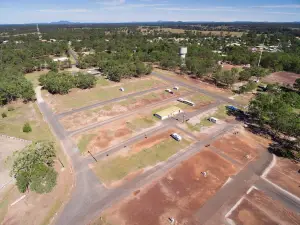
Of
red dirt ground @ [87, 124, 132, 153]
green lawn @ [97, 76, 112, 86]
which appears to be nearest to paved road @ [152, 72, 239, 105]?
green lawn @ [97, 76, 112, 86]

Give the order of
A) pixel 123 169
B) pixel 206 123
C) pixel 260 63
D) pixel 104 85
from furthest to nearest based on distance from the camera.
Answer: pixel 260 63 → pixel 104 85 → pixel 206 123 → pixel 123 169

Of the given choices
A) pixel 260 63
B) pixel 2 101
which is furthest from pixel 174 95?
pixel 260 63

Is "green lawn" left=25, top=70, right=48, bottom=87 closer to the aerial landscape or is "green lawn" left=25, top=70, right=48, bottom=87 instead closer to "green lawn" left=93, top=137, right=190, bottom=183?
the aerial landscape

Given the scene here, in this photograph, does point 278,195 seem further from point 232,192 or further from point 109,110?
point 109,110

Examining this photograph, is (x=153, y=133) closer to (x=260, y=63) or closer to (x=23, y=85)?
(x=23, y=85)

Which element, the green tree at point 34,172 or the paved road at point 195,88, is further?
the paved road at point 195,88

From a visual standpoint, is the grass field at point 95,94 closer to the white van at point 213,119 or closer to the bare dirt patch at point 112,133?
the bare dirt patch at point 112,133

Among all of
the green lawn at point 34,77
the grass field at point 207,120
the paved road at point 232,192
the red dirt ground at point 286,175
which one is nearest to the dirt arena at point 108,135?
the grass field at point 207,120
